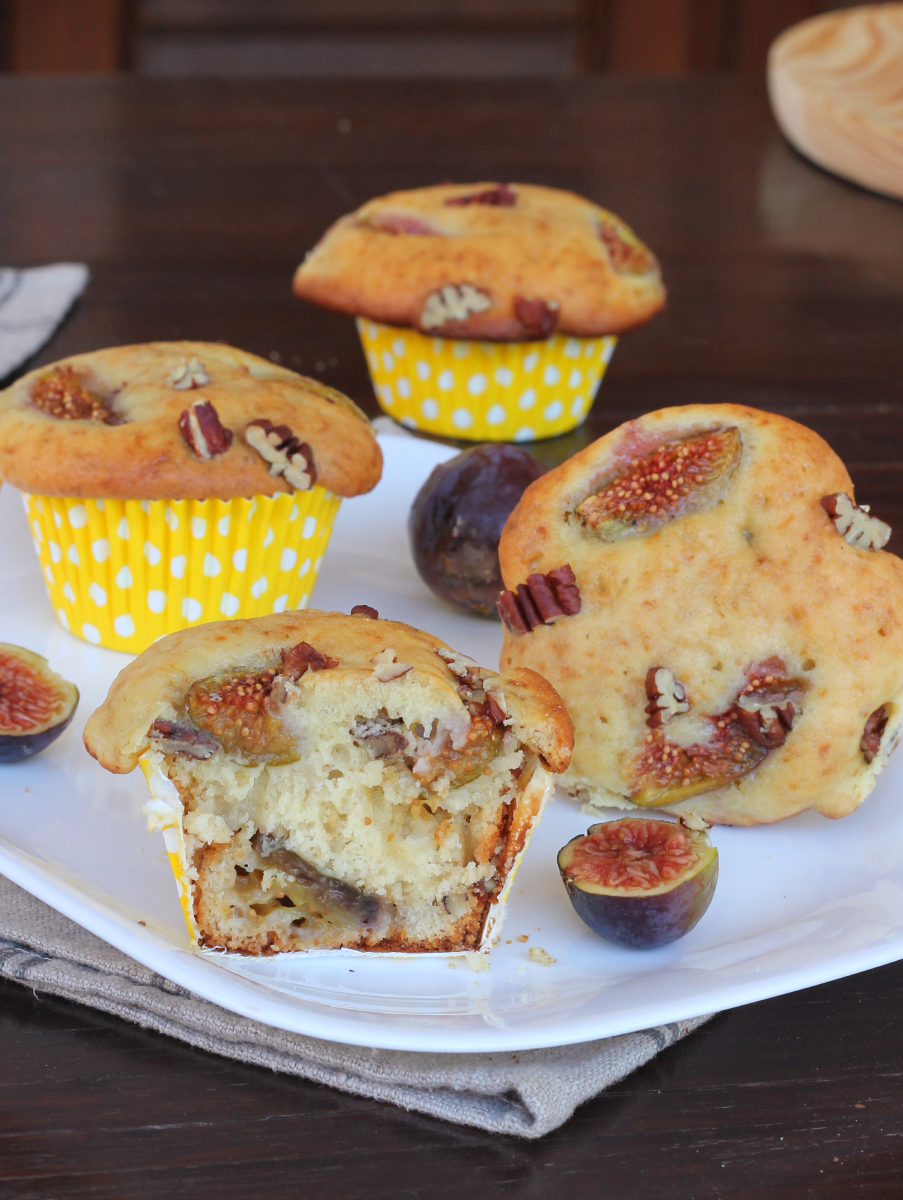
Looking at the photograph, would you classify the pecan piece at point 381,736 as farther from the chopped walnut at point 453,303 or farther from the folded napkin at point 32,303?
the folded napkin at point 32,303

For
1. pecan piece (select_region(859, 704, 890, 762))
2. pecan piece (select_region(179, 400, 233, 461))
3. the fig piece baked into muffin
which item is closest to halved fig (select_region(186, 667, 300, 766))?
the fig piece baked into muffin

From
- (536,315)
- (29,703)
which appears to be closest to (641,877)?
(29,703)

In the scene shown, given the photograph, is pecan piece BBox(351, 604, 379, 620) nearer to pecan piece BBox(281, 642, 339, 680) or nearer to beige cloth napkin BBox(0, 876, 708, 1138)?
pecan piece BBox(281, 642, 339, 680)

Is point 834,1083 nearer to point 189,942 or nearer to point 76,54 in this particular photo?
point 189,942

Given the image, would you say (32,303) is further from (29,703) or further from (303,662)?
(303,662)

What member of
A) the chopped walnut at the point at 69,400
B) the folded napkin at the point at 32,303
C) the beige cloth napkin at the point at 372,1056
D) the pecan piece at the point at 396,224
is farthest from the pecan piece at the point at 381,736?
the folded napkin at the point at 32,303

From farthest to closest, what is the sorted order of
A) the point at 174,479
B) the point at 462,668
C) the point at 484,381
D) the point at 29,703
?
the point at 484,381
the point at 174,479
the point at 29,703
the point at 462,668

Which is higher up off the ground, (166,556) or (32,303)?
(166,556)
